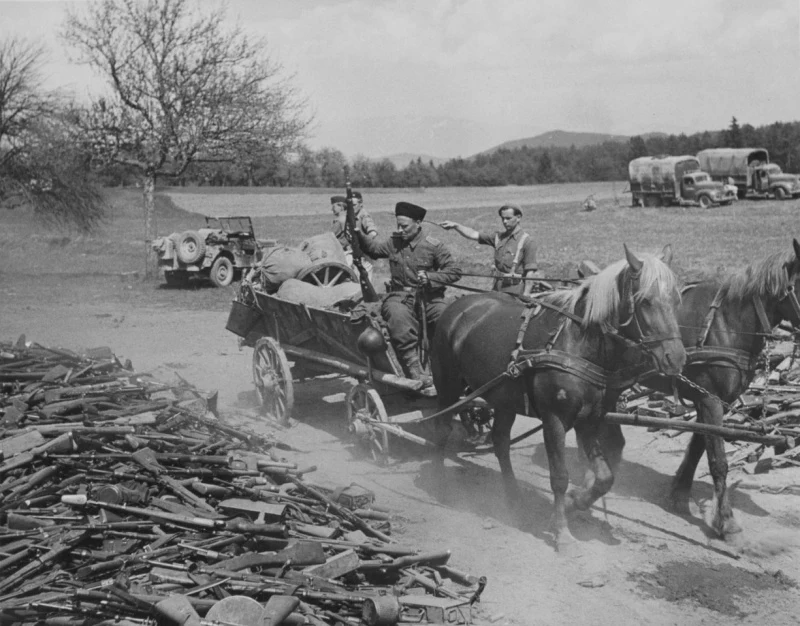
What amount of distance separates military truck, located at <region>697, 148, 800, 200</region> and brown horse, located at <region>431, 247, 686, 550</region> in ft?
129

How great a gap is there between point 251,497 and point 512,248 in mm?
4189

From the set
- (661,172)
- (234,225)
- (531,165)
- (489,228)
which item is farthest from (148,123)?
(531,165)

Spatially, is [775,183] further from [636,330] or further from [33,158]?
[636,330]

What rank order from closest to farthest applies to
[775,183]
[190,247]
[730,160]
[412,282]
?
[412,282]
[190,247]
[775,183]
[730,160]

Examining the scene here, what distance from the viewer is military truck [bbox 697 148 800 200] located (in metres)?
42.5

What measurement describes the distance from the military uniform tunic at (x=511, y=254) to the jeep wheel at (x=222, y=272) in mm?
13977

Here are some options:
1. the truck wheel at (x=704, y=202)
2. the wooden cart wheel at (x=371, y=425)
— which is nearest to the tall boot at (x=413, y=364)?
the wooden cart wheel at (x=371, y=425)

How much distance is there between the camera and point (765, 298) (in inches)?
266

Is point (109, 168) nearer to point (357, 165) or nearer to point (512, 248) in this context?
point (512, 248)

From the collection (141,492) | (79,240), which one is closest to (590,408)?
(141,492)

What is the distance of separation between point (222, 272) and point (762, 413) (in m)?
16.5

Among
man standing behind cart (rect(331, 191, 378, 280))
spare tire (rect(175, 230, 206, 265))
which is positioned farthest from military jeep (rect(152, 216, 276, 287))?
man standing behind cart (rect(331, 191, 378, 280))

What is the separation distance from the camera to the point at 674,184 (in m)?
42.1

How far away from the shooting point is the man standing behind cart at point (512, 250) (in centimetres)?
916
